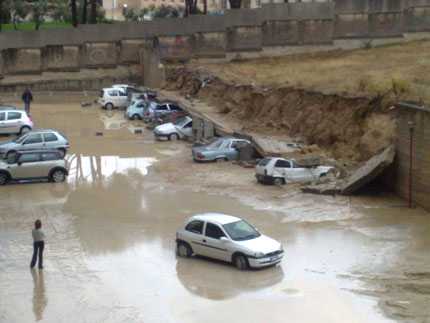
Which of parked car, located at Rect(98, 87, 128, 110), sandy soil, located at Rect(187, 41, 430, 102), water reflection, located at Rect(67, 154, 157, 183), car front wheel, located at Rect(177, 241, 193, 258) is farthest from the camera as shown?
parked car, located at Rect(98, 87, 128, 110)

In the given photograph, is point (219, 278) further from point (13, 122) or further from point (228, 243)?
point (13, 122)

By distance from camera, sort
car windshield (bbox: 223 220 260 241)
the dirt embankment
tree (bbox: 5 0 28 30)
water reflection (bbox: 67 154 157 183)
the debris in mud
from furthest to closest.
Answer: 1. tree (bbox: 5 0 28 30)
2. the dirt embankment
3. water reflection (bbox: 67 154 157 183)
4. the debris in mud
5. car windshield (bbox: 223 220 260 241)

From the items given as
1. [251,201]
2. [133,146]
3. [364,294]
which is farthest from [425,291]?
[133,146]

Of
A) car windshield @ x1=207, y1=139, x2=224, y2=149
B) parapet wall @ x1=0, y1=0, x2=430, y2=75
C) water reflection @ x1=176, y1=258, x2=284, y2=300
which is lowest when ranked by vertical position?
water reflection @ x1=176, y1=258, x2=284, y2=300

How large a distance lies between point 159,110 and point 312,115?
10.9 meters

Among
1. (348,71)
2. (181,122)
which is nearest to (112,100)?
(181,122)

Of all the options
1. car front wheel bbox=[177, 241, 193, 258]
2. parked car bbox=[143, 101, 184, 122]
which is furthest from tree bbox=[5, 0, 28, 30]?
car front wheel bbox=[177, 241, 193, 258]

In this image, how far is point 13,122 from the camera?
42969 mm

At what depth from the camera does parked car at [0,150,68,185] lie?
106ft

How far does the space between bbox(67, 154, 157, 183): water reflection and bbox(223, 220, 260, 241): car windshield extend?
12301 mm

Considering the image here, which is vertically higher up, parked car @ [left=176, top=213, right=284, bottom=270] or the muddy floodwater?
parked car @ [left=176, top=213, right=284, bottom=270]

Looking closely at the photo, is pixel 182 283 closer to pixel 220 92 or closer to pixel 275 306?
pixel 275 306

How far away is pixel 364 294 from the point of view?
1938cm

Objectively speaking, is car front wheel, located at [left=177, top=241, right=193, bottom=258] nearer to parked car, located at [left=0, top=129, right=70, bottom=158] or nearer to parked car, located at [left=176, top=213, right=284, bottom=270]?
parked car, located at [left=176, top=213, right=284, bottom=270]
